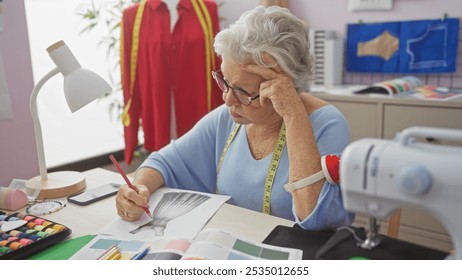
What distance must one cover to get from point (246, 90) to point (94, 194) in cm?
58

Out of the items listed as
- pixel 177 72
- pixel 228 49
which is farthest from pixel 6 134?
pixel 228 49

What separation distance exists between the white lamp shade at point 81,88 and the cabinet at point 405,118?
1.39 metres

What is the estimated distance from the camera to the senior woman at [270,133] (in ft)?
3.82

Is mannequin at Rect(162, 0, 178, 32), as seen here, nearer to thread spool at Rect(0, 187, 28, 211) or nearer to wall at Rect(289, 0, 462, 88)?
wall at Rect(289, 0, 462, 88)

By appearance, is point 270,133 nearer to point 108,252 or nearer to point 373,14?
point 108,252

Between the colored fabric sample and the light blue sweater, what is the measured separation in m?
1.39

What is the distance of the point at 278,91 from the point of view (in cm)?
124

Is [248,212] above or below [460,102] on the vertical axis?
below

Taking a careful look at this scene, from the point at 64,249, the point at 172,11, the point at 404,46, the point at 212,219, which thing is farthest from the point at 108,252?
the point at 404,46

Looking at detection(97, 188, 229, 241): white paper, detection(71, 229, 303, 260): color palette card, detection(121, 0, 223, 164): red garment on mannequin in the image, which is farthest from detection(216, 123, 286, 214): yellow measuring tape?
detection(121, 0, 223, 164): red garment on mannequin

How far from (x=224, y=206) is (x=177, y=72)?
146cm

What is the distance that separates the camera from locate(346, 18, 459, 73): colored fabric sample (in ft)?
7.77
